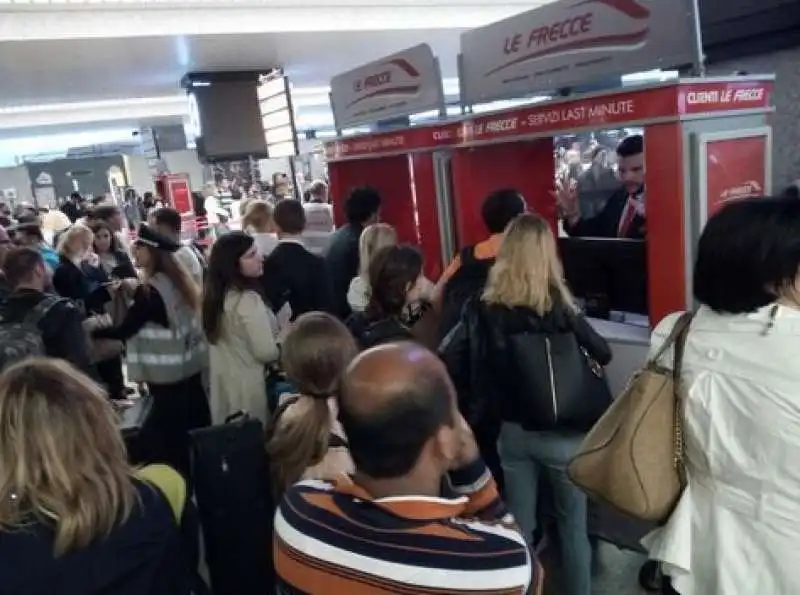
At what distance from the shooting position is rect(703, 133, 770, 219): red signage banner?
7.87 ft

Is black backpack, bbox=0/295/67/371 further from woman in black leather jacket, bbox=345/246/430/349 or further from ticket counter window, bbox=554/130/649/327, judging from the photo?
ticket counter window, bbox=554/130/649/327

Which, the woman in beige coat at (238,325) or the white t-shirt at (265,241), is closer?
the woman in beige coat at (238,325)

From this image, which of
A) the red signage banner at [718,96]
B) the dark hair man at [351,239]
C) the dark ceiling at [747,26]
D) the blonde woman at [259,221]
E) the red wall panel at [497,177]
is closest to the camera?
the red signage banner at [718,96]

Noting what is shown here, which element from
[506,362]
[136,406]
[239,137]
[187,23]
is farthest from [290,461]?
[239,137]

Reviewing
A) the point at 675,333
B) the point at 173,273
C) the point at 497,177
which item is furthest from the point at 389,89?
the point at 675,333

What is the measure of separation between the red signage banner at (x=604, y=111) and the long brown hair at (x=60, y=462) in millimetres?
2018

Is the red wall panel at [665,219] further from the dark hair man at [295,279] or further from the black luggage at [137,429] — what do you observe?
the black luggage at [137,429]

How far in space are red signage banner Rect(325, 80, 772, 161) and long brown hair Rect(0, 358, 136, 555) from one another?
2.02 meters

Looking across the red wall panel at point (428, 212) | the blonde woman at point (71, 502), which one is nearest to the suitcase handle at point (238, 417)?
the blonde woman at point (71, 502)

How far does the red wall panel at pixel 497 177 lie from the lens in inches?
151

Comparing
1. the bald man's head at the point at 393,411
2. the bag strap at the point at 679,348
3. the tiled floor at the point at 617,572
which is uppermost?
the bald man's head at the point at 393,411

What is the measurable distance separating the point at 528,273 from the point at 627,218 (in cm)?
156

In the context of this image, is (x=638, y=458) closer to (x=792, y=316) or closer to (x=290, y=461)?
(x=792, y=316)

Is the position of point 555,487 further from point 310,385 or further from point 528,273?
point 310,385
